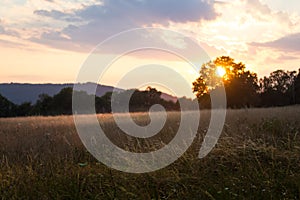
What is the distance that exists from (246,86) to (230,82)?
5.63 ft

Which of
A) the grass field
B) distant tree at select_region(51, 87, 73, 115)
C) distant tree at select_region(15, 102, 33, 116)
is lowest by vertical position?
the grass field

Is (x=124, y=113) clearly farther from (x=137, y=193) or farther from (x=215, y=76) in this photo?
(x=215, y=76)

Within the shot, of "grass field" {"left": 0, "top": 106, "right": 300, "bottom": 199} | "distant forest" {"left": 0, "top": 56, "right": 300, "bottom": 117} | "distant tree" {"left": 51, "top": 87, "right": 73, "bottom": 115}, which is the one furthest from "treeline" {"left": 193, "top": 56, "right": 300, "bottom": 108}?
"grass field" {"left": 0, "top": 106, "right": 300, "bottom": 199}

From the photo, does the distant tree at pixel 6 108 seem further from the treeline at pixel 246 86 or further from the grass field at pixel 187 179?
the grass field at pixel 187 179

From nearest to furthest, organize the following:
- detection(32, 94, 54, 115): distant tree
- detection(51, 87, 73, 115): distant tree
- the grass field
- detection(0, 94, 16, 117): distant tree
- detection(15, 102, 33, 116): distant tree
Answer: the grass field, detection(51, 87, 73, 115): distant tree, detection(32, 94, 54, 115): distant tree, detection(0, 94, 16, 117): distant tree, detection(15, 102, 33, 116): distant tree

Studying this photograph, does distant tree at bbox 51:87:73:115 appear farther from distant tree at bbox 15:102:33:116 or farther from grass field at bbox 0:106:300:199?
grass field at bbox 0:106:300:199

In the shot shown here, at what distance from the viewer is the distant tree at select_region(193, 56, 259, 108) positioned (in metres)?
41.2

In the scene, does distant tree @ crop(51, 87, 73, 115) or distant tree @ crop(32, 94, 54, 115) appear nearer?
distant tree @ crop(51, 87, 73, 115)

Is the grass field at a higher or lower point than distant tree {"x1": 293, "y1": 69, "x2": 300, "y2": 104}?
lower

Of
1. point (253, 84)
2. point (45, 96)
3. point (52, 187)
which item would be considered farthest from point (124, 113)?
point (45, 96)

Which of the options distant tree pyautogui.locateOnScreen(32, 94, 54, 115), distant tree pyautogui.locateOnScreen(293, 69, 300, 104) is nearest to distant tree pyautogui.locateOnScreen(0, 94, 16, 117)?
distant tree pyautogui.locateOnScreen(32, 94, 54, 115)

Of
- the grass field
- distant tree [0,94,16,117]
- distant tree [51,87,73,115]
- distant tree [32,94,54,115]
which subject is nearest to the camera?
the grass field

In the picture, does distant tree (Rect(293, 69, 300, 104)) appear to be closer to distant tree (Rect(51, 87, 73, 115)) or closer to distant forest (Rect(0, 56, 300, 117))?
distant forest (Rect(0, 56, 300, 117))

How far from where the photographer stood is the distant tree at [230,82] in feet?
135
